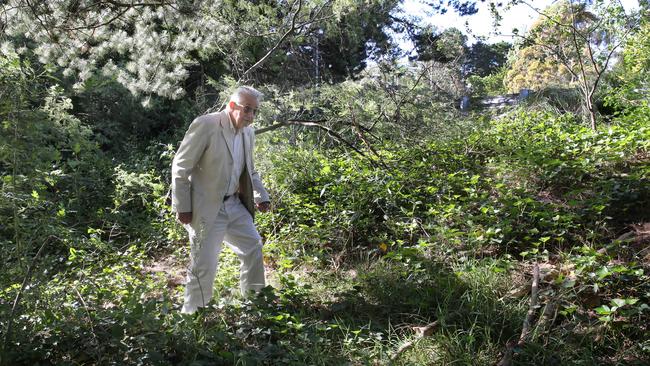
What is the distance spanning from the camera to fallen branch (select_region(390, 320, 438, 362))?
3129 mm

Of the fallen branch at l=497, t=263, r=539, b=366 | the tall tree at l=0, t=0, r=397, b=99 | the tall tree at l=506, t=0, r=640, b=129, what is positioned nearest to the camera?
the fallen branch at l=497, t=263, r=539, b=366

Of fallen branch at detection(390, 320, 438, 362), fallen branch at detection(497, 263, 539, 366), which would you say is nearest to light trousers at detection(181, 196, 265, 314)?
fallen branch at detection(390, 320, 438, 362)

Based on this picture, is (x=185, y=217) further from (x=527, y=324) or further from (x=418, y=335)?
(x=527, y=324)

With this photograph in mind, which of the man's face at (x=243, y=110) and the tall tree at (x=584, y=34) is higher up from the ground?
the tall tree at (x=584, y=34)

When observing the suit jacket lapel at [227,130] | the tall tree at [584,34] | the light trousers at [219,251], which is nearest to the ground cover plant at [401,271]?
the light trousers at [219,251]

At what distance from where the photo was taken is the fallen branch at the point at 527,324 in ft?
9.66

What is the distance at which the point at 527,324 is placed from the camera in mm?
3217

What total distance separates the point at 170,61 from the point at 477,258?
4544mm

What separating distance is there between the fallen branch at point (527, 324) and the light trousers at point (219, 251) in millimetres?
1734

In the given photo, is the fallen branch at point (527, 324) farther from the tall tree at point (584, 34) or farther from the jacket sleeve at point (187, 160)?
the tall tree at point (584, 34)

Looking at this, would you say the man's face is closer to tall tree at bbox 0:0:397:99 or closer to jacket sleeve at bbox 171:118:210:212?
jacket sleeve at bbox 171:118:210:212

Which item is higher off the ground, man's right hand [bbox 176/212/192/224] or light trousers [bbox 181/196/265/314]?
man's right hand [bbox 176/212/192/224]

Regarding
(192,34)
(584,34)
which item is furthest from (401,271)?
(584,34)

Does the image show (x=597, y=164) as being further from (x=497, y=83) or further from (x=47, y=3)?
(x=497, y=83)
